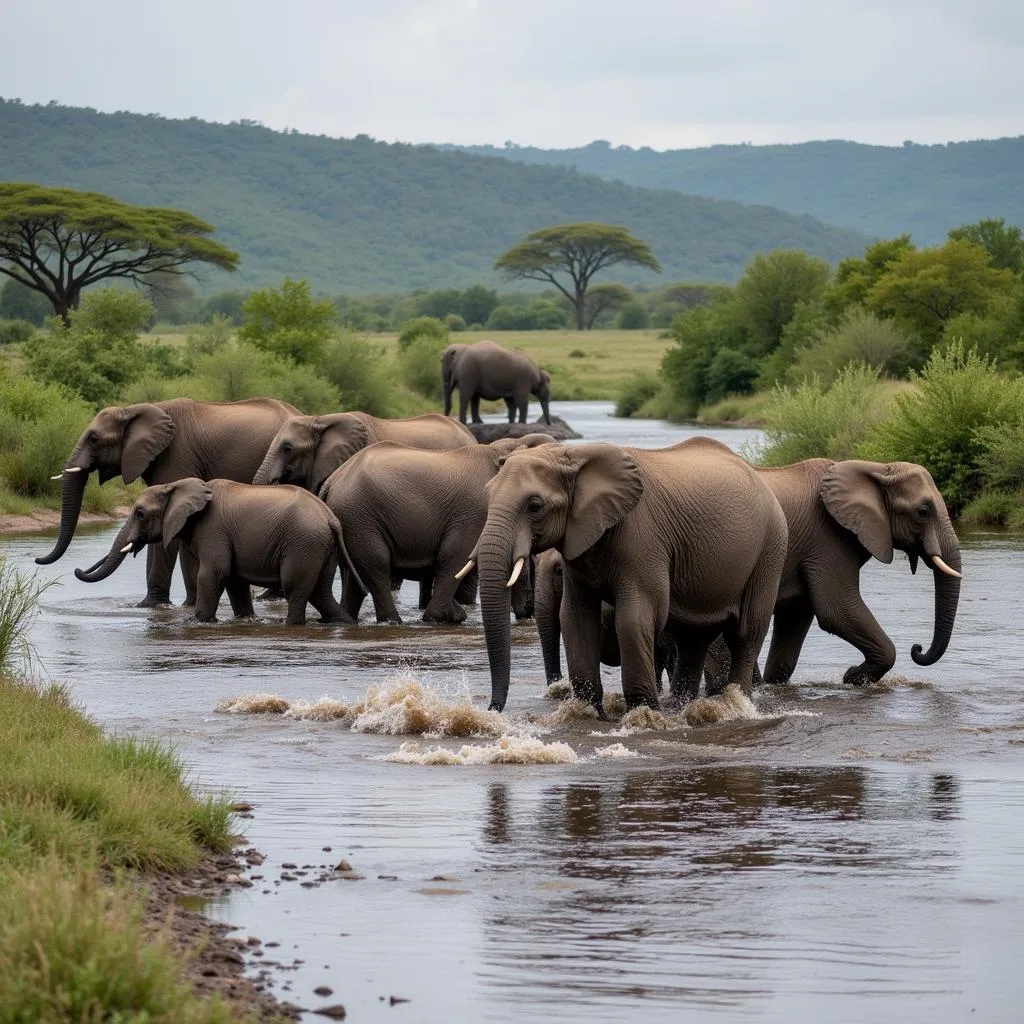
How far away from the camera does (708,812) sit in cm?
920

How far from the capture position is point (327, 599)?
57.1 feet

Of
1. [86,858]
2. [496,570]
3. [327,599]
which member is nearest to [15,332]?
[327,599]

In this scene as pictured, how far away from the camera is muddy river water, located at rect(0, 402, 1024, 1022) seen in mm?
6414

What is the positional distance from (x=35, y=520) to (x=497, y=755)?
18550mm

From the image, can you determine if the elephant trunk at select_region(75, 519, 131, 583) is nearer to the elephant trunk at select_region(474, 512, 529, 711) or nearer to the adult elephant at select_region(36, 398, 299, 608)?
the adult elephant at select_region(36, 398, 299, 608)

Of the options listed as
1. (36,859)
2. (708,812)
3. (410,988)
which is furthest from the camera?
(708,812)

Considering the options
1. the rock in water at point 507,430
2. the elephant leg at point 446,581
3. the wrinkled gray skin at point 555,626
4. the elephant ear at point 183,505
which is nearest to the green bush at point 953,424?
the rock in water at point 507,430

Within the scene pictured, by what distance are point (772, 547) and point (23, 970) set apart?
25.3 feet

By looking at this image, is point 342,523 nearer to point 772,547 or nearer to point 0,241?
point 772,547

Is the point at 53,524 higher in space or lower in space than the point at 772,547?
lower

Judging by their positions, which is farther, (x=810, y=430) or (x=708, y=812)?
(x=810, y=430)

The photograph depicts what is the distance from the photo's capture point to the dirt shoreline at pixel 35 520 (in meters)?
27.0

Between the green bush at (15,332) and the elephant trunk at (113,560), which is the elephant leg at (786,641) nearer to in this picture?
the elephant trunk at (113,560)

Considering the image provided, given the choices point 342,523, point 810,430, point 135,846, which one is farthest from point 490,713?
point 810,430
